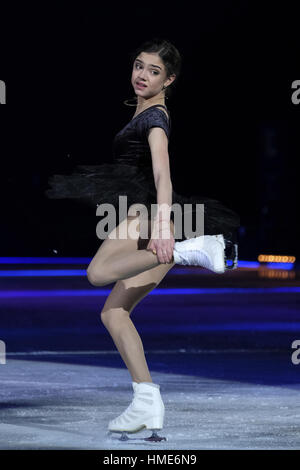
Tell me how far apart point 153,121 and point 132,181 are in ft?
1.20

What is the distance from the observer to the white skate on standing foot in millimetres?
6086

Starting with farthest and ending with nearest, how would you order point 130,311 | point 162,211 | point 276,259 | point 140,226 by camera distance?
point 276,259 < point 130,311 < point 140,226 < point 162,211

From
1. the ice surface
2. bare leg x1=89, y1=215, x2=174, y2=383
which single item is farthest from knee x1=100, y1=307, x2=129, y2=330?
the ice surface

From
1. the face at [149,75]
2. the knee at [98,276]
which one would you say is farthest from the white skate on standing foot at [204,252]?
the face at [149,75]

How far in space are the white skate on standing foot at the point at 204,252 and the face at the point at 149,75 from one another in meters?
0.89

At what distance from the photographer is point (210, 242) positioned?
6148 mm

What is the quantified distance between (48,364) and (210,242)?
16.1 feet

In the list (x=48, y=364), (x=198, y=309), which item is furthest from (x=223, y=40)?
(x=48, y=364)

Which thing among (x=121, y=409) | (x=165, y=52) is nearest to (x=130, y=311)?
(x=165, y=52)

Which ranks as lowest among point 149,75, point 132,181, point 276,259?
point 276,259

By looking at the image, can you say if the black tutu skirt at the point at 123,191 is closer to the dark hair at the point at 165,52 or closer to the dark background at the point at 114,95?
the dark hair at the point at 165,52

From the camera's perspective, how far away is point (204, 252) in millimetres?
6125

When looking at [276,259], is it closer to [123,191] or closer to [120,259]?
[123,191]

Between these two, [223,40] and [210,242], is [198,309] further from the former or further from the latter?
[223,40]
